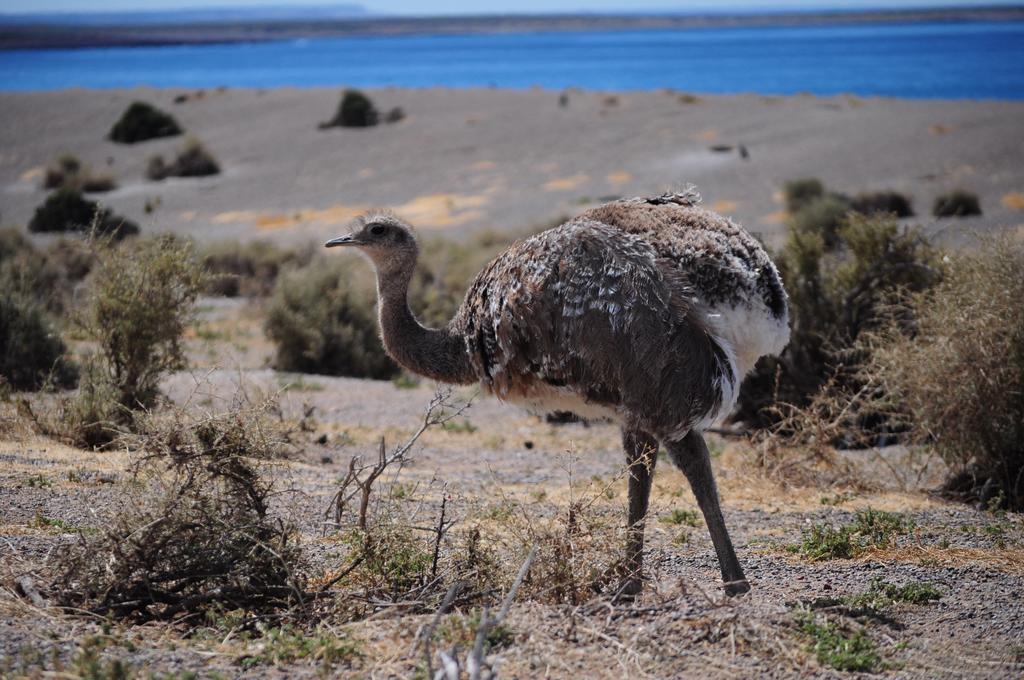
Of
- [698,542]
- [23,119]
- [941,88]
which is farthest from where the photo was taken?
[941,88]

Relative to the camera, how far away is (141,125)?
36.8 metres

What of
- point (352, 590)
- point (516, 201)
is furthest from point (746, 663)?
point (516, 201)

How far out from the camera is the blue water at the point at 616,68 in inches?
2245

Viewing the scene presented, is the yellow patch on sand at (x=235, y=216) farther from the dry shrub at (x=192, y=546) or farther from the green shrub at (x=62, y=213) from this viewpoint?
the dry shrub at (x=192, y=546)

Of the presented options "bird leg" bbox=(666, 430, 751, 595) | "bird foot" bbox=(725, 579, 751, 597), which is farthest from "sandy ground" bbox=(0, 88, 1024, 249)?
"bird foot" bbox=(725, 579, 751, 597)

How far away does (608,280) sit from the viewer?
5500mm

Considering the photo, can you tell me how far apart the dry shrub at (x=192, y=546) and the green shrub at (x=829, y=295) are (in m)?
5.98

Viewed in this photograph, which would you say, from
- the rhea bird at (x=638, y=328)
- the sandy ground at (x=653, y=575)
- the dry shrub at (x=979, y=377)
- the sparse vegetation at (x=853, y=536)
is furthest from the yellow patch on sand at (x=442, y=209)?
the rhea bird at (x=638, y=328)

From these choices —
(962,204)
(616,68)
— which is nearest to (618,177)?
(962,204)

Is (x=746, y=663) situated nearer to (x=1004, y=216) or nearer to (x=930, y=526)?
(x=930, y=526)

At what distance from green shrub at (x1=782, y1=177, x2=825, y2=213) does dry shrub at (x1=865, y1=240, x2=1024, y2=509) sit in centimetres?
1655

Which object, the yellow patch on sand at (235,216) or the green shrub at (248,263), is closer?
the green shrub at (248,263)

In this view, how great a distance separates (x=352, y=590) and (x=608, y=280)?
1903mm

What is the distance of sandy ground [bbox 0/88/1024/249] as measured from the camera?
26.5 metres
